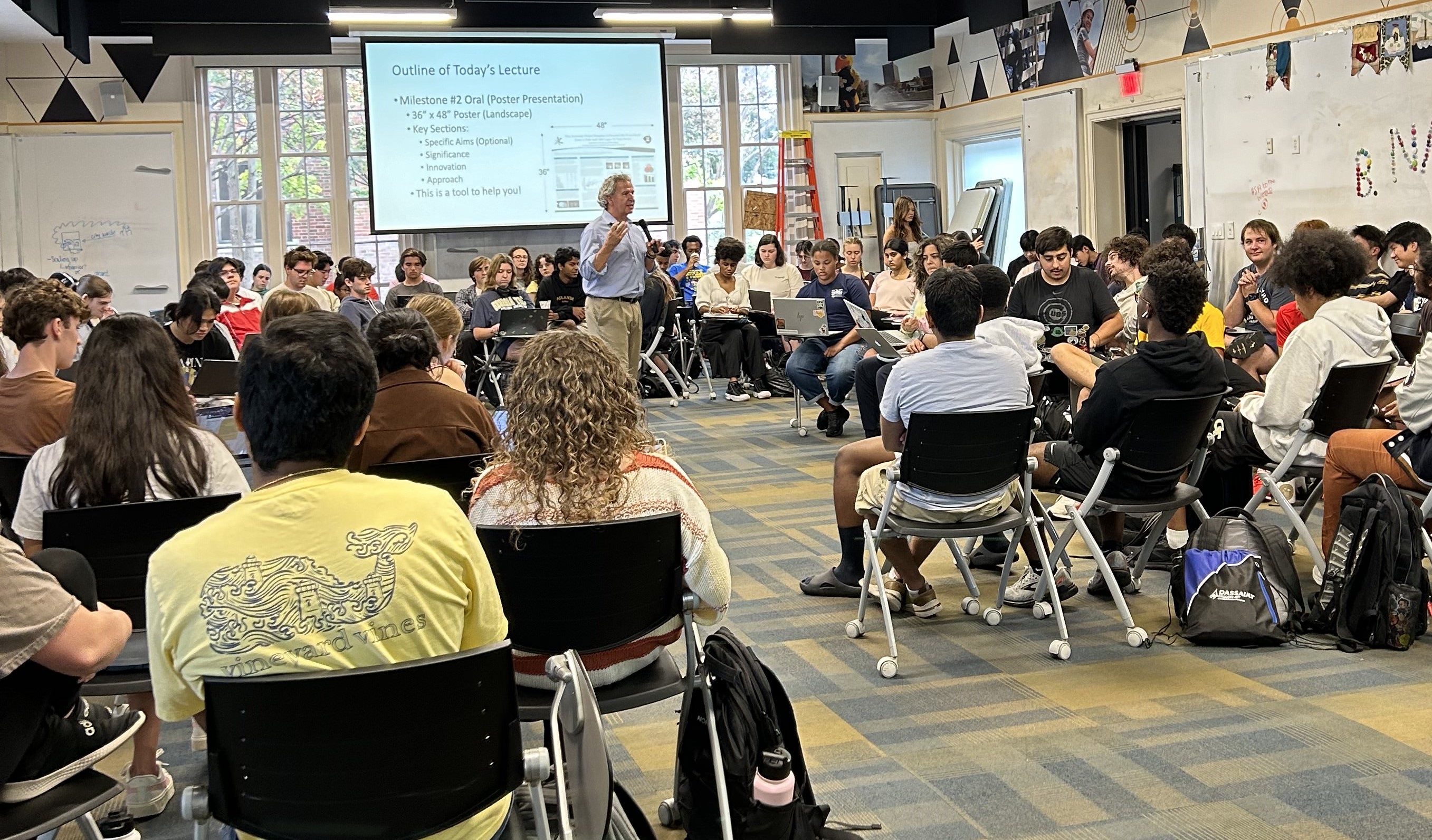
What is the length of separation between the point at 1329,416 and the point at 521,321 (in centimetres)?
647

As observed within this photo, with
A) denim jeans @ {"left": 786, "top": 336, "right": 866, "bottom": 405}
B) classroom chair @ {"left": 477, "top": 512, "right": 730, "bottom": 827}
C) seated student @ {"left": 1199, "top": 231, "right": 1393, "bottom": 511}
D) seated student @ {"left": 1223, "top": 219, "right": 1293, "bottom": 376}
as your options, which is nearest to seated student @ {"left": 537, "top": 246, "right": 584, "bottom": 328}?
denim jeans @ {"left": 786, "top": 336, "right": 866, "bottom": 405}

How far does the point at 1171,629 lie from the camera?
4.26m

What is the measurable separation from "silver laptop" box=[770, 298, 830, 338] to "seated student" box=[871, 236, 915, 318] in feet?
2.85

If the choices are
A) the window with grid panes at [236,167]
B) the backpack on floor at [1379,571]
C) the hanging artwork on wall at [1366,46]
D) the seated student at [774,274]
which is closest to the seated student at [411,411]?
the backpack on floor at [1379,571]

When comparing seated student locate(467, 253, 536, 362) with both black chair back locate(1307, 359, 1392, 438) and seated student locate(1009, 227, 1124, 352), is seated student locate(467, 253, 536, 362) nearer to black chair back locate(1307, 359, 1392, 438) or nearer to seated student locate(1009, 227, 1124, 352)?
seated student locate(1009, 227, 1124, 352)

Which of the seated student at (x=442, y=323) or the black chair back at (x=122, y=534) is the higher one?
the seated student at (x=442, y=323)

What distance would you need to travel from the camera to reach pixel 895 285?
32.0 feet

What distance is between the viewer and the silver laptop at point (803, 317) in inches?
345

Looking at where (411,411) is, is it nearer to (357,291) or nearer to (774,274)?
(357,291)

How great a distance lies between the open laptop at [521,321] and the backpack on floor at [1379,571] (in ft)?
22.1

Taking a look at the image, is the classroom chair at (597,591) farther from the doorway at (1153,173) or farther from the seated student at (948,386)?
the doorway at (1153,173)

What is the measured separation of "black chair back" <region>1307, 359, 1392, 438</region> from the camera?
4.53 metres

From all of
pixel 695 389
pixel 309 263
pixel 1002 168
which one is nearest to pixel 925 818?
pixel 309 263

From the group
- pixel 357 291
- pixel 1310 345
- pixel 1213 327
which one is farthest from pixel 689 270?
pixel 1310 345
